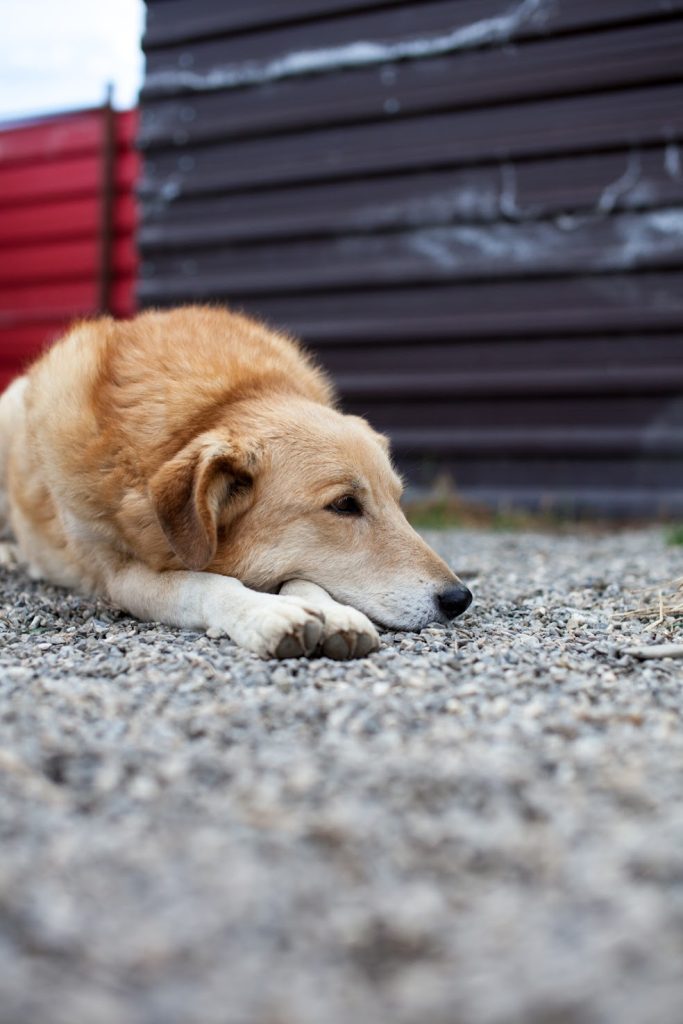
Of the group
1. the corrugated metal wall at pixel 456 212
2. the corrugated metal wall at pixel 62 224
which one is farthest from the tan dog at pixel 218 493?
the corrugated metal wall at pixel 62 224

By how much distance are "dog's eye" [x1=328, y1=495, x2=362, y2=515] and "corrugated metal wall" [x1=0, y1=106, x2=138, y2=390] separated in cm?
552

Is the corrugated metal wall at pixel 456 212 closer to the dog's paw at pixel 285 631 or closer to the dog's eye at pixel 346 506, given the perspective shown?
the dog's eye at pixel 346 506

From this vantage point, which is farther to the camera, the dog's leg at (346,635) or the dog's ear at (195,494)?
the dog's ear at (195,494)

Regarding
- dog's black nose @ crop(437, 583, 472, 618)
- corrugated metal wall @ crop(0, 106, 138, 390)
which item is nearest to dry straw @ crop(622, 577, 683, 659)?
dog's black nose @ crop(437, 583, 472, 618)

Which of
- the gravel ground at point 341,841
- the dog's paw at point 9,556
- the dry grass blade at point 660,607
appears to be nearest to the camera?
the gravel ground at point 341,841

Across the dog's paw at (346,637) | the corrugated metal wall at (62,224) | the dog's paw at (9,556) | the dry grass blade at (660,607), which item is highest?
the corrugated metal wall at (62,224)

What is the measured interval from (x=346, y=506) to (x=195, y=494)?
527 millimetres

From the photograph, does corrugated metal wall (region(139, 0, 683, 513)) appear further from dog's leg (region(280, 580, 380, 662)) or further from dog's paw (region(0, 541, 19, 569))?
dog's leg (region(280, 580, 380, 662))

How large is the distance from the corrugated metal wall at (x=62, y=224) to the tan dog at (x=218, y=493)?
4.96 m

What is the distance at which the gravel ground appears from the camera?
1.08 metres

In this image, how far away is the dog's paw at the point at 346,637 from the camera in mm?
2449

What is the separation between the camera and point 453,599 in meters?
2.87

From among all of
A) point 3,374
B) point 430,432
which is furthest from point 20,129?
point 430,432

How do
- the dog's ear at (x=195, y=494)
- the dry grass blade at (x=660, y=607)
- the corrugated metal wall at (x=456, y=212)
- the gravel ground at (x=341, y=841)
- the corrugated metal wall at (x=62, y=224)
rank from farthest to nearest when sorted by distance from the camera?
the corrugated metal wall at (x=62, y=224)
the corrugated metal wall at (x=456, y=212)
the dry grass blade at (x=660, y=607)
the dog's ear at (x=195, y=494)
the gravel ground at (x=341, y=841)
